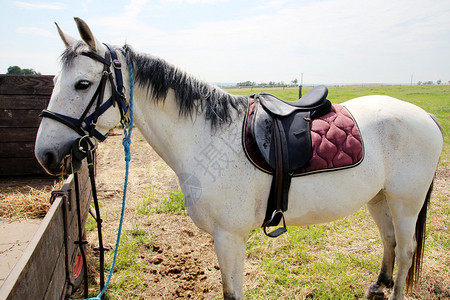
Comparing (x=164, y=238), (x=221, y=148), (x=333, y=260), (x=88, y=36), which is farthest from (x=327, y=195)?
(x=164, y=238)

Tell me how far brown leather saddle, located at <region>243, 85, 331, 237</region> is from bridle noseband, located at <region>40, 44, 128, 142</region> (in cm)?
87

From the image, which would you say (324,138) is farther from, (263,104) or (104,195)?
(104,195)

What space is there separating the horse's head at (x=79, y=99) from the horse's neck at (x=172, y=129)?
0.22m

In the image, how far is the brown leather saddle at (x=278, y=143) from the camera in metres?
1.89

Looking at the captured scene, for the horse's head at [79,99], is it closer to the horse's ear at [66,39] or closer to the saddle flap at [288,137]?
the horse's ear at [66,39]

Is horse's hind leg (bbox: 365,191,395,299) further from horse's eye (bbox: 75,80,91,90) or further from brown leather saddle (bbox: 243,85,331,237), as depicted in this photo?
horse's eye (bbox: 75,80,91,90)

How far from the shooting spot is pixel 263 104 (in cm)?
208

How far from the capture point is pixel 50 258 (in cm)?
157

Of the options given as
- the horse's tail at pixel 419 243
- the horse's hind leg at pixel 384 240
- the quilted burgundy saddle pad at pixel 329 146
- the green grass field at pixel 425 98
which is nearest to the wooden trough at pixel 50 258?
the quilted burgundy saddle pad at pixel 329 146

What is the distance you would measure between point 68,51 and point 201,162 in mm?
1042

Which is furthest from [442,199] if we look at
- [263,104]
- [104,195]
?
[104,195]

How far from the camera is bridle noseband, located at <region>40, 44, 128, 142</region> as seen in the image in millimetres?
1568

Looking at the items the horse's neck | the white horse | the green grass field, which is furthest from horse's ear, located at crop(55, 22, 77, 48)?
the green grass field

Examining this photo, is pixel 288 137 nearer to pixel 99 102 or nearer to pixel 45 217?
pixel 99 102
